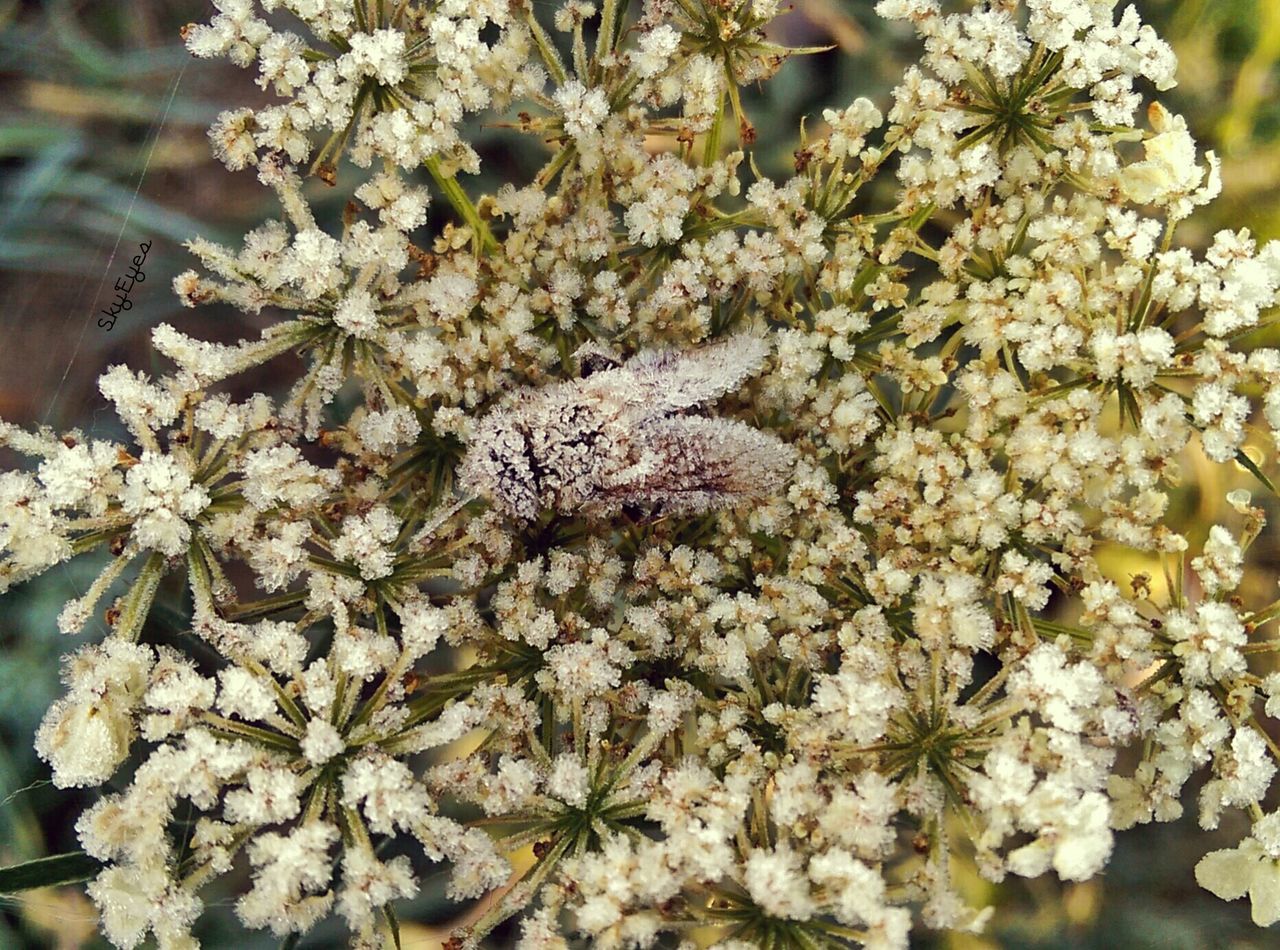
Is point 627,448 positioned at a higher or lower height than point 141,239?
lower

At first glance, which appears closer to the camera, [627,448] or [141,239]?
[627,448]

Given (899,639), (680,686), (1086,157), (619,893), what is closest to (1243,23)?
(1086,157)

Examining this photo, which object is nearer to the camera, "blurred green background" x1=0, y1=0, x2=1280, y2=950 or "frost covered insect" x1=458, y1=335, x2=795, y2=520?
"frost covered insect" x1=458, y1=335, x2=795, y2=520

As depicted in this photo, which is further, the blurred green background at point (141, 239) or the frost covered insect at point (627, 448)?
the blurred green background at point (141, 239)
